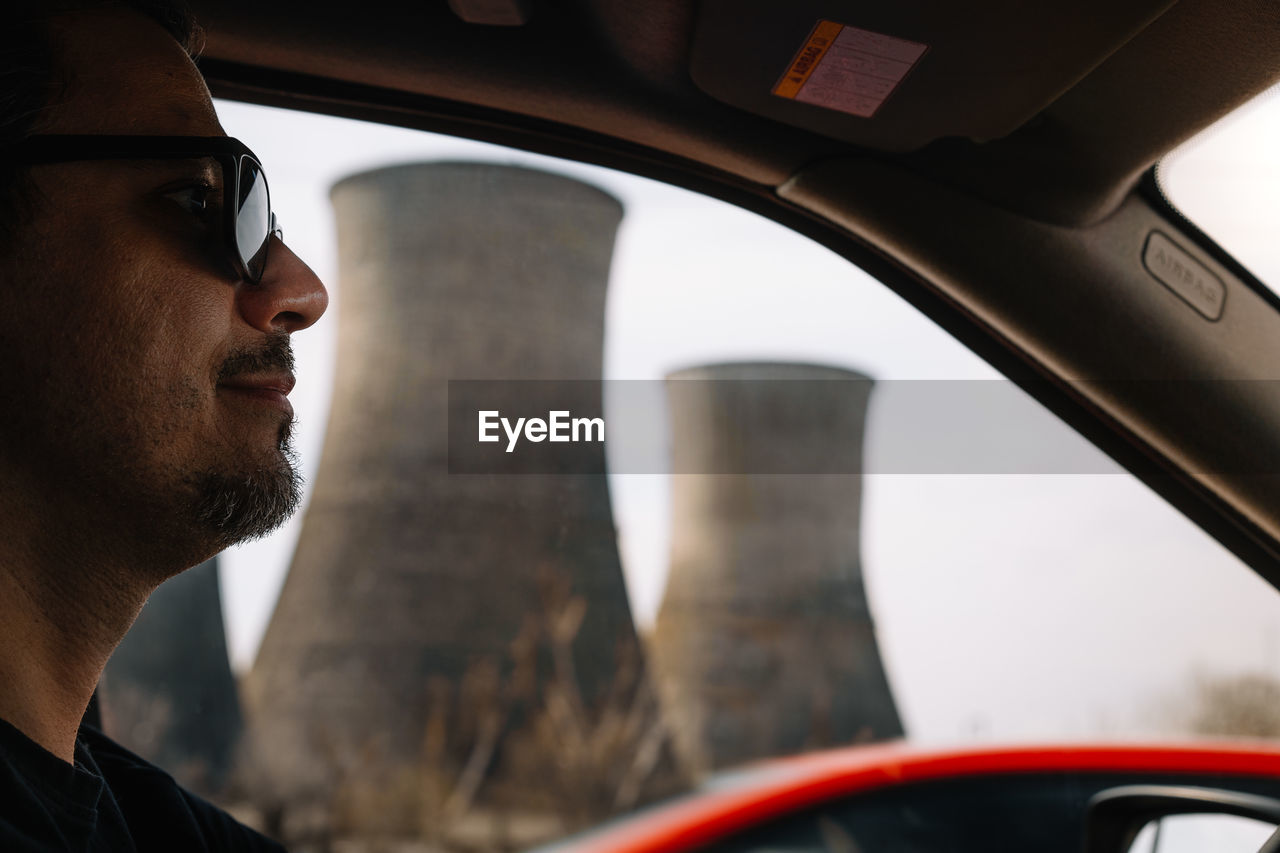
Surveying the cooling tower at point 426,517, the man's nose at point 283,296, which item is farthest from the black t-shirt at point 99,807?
the cooling tower at point 426,517

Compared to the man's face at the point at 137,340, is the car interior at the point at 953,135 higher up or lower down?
higher up

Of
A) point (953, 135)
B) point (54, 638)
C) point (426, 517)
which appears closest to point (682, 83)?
point (953, 135)

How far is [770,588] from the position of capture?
8148mm

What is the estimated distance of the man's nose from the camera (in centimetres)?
83

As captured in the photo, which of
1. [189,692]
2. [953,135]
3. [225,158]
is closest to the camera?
[225,158]

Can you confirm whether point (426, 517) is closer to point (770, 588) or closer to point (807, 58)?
point (770, 588)

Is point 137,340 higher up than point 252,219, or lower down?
lower down

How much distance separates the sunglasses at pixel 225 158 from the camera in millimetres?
754

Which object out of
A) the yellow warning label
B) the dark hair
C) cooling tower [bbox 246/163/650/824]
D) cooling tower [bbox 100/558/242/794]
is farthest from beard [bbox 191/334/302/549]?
cooling tower [bbox 246/163/650/824]

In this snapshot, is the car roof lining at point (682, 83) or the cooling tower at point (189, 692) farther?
the cooling tower at point (189, 692)

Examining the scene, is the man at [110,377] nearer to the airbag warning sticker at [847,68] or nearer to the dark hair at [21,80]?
the dark hair at [21,80]

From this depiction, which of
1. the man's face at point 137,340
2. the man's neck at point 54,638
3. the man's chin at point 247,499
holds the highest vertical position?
the man's face at point 137,340

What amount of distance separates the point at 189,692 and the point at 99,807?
5.60 metres

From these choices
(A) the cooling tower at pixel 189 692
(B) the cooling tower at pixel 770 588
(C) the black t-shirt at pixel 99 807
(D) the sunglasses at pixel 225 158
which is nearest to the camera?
(C) the black t-shirt at pixel 99 807
